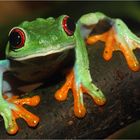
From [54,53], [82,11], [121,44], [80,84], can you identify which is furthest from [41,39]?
[82,11]

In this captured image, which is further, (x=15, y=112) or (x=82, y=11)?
(x=82, y=11)

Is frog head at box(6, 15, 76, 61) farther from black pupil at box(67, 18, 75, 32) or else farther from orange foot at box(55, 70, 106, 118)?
orange foot at box(55, 70, 106, 118)

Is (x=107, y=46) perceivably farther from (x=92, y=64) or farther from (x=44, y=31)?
(x=44, y=31)

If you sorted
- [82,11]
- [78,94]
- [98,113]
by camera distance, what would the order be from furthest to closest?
[82,11] → [78,94] → [98,113]

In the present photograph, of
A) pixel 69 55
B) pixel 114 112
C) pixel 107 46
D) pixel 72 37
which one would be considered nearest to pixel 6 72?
pixel 69 55

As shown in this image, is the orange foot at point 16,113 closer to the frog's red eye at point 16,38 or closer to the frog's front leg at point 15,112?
the frog's front leg at point 15,112

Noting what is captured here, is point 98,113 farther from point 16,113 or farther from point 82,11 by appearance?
point 82,11

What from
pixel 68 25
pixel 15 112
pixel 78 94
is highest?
pixel 68 25
